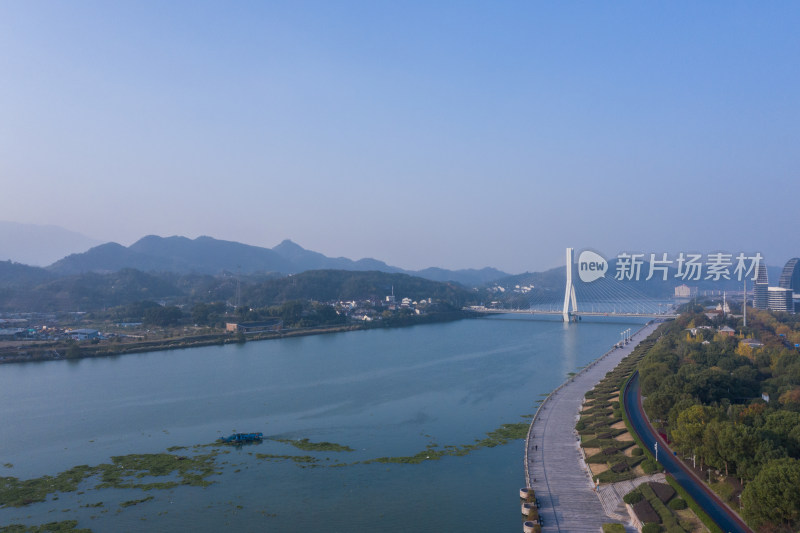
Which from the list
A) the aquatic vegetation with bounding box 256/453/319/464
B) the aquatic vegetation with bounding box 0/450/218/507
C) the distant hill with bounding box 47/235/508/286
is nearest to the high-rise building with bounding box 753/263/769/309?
the aquatic vegetation with bounding box 256/453/319/464

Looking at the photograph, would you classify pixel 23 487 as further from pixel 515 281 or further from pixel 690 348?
pixel 515 281

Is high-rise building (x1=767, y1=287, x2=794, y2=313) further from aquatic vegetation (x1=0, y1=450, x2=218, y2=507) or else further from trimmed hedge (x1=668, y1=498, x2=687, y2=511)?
aquatic vegetation (x1=0, y1=450, x2=218, y2=507)

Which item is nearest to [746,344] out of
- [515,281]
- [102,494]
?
[102,494]

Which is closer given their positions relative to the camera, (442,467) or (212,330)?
(442,467)

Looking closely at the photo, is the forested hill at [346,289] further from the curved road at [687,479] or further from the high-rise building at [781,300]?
the curved road at [687,479]

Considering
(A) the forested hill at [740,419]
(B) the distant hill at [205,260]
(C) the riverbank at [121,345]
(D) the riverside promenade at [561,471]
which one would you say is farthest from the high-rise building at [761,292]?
(B) the distant hill at [205,260]
